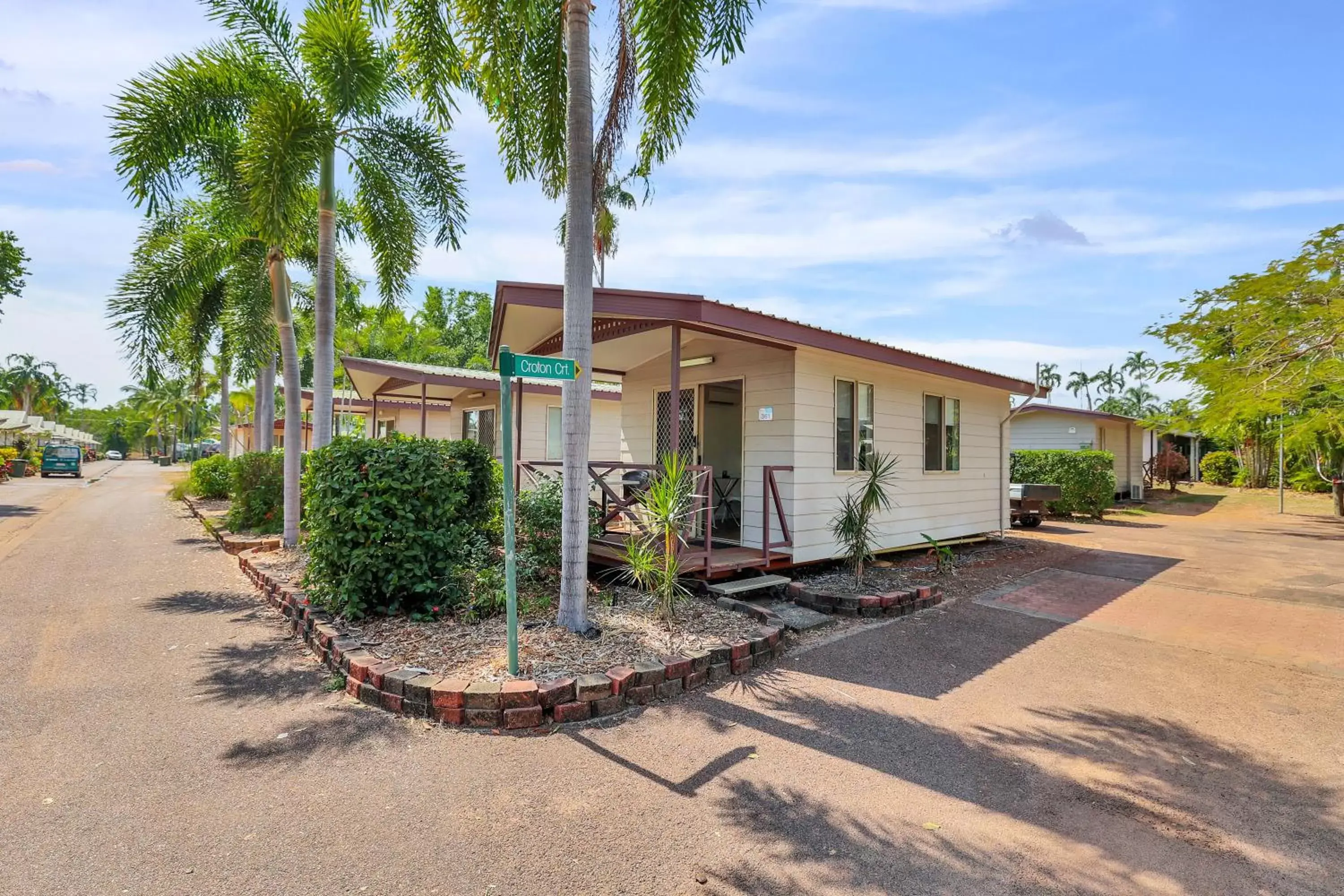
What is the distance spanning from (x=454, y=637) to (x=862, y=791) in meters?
3.12

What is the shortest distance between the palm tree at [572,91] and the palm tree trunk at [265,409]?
10.8 metres

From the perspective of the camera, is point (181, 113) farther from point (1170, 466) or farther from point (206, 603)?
point (1170, 466)

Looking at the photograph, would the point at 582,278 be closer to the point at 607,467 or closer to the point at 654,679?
the point at 607,467

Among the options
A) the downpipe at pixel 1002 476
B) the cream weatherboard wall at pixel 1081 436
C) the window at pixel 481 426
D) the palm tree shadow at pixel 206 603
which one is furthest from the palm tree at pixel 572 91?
the cream weatherboard wall at pixel 1081 436

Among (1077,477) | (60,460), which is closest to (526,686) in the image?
(1077,477)

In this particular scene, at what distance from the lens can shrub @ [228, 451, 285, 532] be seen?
1074 centimetres

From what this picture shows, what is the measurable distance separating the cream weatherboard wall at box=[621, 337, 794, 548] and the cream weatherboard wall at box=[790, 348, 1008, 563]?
0.37 feet

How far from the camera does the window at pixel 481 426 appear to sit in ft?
43.5

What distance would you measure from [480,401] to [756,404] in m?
8.03

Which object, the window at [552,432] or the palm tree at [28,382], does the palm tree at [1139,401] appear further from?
the palm tree at [28,382]

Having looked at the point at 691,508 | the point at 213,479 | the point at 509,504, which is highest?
the point at 509,504

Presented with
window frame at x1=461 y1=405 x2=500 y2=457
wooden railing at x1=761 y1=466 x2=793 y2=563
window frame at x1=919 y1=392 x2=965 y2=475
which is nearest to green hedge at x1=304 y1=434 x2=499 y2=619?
wooden railing at x1=761 y1=466 x2=793 y2=563

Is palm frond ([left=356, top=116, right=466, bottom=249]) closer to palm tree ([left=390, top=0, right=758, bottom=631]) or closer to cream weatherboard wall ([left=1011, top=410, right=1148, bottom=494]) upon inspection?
palm tree ([left=390, top=0, right=758, bottom=631])

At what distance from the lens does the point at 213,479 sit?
1652cm
